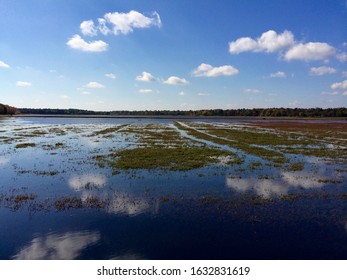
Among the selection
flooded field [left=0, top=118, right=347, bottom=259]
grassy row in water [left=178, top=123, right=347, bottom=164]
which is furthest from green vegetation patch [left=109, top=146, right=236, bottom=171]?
grassy row in water [left=178, top=123, right=347, bottom=164]

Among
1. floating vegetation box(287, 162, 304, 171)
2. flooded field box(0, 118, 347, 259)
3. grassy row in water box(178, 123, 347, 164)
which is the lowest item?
flooded field box(0, 118, 347, 259)

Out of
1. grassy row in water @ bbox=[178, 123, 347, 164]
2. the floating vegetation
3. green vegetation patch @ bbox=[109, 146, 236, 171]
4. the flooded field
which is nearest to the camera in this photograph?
the flooded field

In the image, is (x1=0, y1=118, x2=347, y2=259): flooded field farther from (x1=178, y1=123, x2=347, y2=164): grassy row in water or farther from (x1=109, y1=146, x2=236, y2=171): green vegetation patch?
(x1=178, y1=123, x2=347, y2=164): grassy row in water

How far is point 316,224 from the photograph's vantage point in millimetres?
12984

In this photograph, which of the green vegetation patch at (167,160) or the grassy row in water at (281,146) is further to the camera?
the grassy row in water at (281,146)

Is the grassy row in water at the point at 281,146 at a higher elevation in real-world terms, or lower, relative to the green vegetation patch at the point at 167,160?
higher

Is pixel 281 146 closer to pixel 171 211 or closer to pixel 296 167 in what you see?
pixel 296 167

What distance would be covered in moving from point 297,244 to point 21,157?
30.9 m

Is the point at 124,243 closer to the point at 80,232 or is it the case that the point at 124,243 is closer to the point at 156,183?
the point at 80,232

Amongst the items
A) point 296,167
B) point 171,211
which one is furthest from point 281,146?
point 171,211

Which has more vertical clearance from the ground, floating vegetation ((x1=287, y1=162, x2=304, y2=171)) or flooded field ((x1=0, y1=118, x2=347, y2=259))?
floating vegetation ((x1=287, y1=162, x2=304, y2=171))

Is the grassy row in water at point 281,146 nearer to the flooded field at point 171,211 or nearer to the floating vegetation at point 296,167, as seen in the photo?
the floating vegetation at point 296,167

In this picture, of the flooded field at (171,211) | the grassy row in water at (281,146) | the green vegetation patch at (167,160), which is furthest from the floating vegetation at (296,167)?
the green vegetation patch at (167,160)
